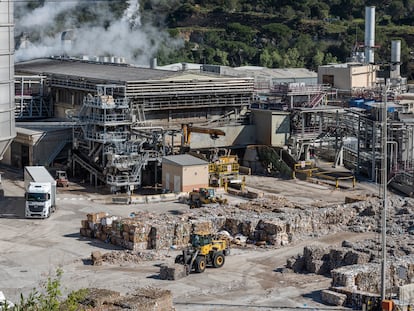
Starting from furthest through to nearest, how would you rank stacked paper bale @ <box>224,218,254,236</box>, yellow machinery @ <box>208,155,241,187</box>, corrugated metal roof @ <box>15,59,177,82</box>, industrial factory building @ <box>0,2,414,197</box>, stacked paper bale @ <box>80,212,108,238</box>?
corrugated metal roof @ <box>15,59,177,82</box>
industrial factory building @ <box>0,2,414,197</box>
yellow machinery @ <box>208,155,241,187</box>
stacked paper bale @ <box>80,212,108,238</box>
stacked paper bale @ <box>224,218,254,236</box>

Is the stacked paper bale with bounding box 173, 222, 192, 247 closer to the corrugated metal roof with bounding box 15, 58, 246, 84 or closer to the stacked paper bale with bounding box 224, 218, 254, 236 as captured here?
the stacked paper bale with bounding box 224, 218, 254, 236

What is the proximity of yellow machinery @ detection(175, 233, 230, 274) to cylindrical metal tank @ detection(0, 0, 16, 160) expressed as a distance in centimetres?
876

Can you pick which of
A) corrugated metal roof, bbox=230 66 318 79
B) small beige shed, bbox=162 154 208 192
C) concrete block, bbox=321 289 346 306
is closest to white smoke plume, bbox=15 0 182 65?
corrugated metal roof, bbox=230 66 318 79

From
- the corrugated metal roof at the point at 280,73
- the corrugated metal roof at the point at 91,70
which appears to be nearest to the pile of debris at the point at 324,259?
the corrugated metal roof at the point at 91,70

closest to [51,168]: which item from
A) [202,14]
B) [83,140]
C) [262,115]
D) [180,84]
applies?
[83,140]

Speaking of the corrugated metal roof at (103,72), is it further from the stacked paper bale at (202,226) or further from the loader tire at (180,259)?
the loader tire at (180,259)

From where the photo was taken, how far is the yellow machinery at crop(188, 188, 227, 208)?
150ft

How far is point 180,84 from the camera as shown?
57656 millimetres

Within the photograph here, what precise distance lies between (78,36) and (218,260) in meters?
68.0

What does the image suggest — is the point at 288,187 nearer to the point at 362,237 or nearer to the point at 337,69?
the point at 362,237

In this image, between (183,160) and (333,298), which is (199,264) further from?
(183,160)

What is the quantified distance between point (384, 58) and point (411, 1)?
2999cm

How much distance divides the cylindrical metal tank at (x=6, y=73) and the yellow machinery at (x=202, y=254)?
345 inches

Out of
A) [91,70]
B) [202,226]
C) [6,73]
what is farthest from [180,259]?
[91,70]
